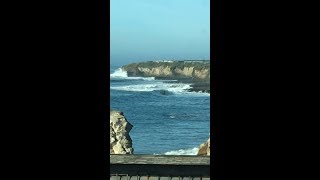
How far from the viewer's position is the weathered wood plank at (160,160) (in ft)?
10.1

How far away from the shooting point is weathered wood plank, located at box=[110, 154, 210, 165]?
308cm

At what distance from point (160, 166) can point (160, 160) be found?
0.12 feet

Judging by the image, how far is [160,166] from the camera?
310cm

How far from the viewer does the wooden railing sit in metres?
3.06

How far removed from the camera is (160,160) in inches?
123

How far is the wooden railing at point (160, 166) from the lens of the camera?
3.06 meters
